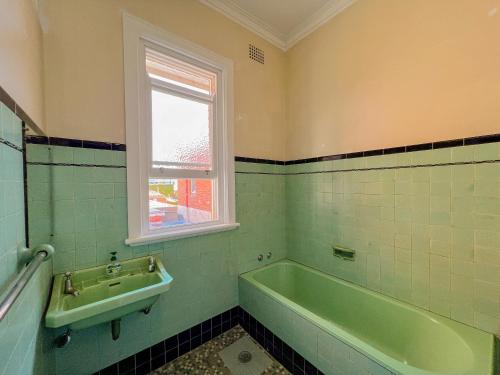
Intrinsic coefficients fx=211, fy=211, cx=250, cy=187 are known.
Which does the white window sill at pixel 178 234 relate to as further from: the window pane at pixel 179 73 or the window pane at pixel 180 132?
the window pane at pixel 179 73

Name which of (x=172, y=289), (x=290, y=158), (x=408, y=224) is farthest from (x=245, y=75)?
(x=172, y=289)

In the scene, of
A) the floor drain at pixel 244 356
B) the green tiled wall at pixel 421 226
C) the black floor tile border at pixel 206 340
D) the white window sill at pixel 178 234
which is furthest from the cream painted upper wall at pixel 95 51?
the floor drain at pixel 244 356

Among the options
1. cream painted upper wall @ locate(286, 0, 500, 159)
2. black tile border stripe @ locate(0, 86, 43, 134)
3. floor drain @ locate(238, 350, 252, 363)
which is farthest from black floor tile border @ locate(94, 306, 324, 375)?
cream painted upper wall @ locate(286, 0, 500, 159)

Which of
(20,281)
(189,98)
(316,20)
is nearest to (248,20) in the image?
(316,20)

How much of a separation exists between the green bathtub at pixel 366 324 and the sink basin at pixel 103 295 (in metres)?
0.87

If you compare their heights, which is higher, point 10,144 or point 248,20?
point 248,20

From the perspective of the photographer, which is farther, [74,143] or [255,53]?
[255,53]

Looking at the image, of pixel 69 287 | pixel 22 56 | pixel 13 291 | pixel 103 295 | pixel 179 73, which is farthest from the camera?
pixel 179 73

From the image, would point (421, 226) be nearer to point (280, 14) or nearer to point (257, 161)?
point (257, 161)

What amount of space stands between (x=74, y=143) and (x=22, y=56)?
49 centimetres

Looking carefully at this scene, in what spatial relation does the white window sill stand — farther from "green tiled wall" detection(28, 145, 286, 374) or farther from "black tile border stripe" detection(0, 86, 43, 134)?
"black tile border stripe" detection(0, 86, 43, 134)

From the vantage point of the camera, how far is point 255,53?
214 centimetres

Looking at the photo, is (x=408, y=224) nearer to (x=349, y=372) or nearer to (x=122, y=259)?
(x=349, y=372)

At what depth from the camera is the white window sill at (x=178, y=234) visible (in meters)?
1.46
